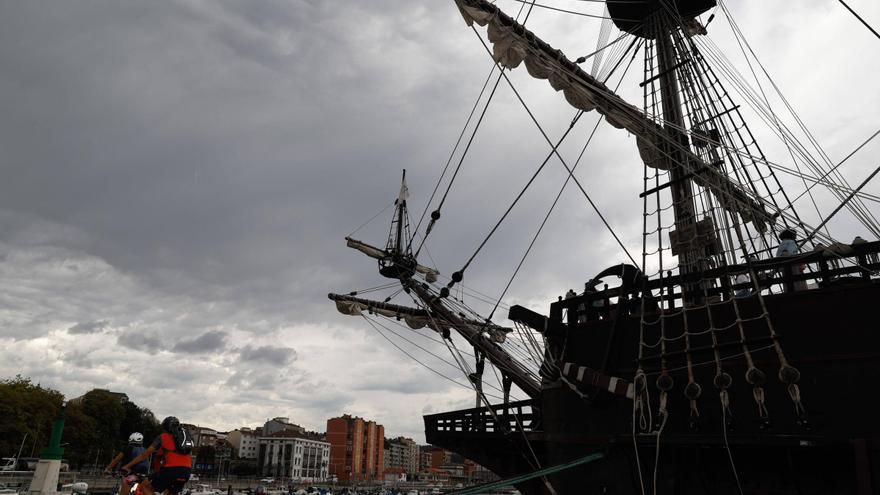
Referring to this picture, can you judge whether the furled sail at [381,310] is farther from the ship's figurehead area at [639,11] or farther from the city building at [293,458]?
the city building at [293,458]

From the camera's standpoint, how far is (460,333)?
58.4ft

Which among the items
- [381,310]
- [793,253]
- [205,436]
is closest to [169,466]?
[793,253]

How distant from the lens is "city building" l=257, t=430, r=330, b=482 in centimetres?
9425

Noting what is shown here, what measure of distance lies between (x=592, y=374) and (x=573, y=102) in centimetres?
698

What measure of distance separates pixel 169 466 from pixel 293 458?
99.1 m

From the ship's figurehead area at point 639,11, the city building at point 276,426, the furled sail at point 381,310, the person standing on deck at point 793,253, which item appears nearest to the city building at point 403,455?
the city building at point 276,426

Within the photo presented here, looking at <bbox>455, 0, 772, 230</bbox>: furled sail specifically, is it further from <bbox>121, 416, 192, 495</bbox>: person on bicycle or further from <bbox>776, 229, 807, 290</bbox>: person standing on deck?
<bbox>121, 416, 192, 495</bbox>: person on bicycle

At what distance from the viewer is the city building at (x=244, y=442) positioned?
109 meters

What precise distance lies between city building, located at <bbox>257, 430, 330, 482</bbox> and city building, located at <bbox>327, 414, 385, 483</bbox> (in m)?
2.48

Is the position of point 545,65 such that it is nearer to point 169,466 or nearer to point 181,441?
point 181,441

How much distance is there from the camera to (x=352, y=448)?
325 ft

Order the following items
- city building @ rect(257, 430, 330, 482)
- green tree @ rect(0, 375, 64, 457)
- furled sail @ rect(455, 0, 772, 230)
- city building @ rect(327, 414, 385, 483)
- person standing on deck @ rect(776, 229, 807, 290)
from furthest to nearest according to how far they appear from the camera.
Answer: city building @ rect(327, 414, 385, 483)
city building @ rect(257, 430, 330, 482)
green tree @ rect(0, 375, 64, 457)
furled sail @ rect(455, 0, 772, 230)
person standing on deck @ rect(776, 229, 807, 290)

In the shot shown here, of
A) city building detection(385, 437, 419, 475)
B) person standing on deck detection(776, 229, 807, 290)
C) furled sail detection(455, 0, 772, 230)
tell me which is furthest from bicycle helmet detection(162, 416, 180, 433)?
city building detection(385, 437, 419, 475)

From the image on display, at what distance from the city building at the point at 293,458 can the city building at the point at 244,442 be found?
A: 11.5 m
